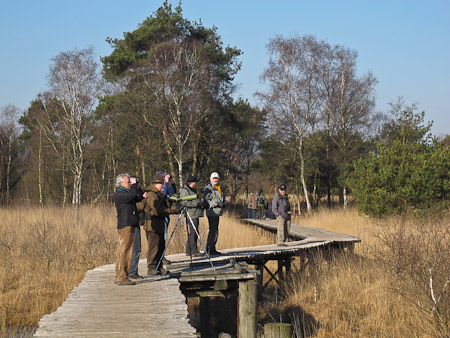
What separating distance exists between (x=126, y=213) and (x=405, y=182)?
13.9 metres

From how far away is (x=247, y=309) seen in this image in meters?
8.48

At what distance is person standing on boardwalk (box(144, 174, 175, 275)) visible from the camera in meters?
8.51

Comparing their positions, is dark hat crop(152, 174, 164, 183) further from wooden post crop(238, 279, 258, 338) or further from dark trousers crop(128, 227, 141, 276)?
wooden post crop(238, 279, 258, 338)

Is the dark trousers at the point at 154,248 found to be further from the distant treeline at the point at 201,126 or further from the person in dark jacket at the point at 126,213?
the distant treeline at the point at 201,126

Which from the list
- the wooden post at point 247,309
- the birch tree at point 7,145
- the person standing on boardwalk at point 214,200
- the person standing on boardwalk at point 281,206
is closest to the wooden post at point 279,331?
the wooden post at point 247,309

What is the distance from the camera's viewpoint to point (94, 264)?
11.7m

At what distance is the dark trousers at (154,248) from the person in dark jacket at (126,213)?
2.28ft

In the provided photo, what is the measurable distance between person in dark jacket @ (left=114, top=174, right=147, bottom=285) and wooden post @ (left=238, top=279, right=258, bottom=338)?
1947 millimetres

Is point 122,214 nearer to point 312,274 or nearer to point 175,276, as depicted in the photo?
point 175,276

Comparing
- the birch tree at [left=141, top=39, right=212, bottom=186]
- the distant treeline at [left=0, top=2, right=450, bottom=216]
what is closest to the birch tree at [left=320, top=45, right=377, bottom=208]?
the distant treeline at [left=0, top=2, right=450, bottom=216]

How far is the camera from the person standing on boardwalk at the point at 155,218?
851 centimetres

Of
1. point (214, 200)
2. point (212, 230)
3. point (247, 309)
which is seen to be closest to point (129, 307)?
point (247, 309)

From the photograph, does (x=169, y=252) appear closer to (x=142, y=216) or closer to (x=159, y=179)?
(x=142, y=216)

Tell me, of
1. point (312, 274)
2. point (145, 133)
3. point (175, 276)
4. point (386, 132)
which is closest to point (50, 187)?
point (145, 133)
